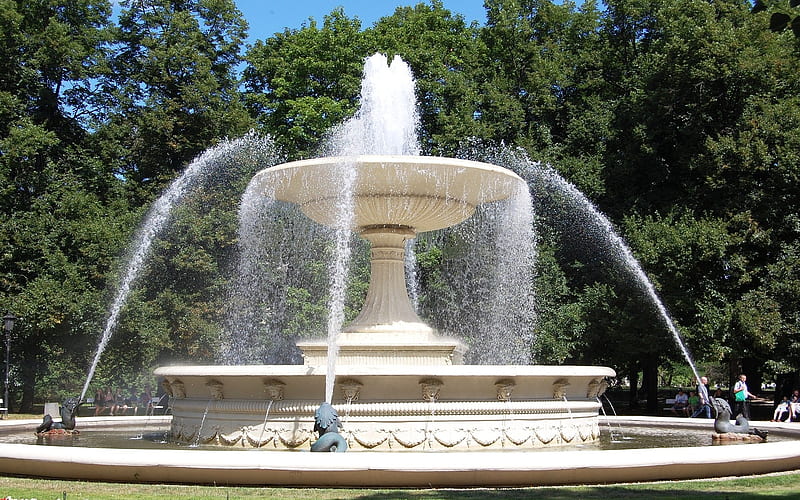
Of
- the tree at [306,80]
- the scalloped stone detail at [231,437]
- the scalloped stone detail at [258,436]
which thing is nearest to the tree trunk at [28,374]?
the tree at [306,80]

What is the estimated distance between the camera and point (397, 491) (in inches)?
295

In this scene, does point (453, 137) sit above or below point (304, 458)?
above

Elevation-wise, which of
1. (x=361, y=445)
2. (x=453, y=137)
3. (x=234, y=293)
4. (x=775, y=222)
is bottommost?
(x=361, y=445)

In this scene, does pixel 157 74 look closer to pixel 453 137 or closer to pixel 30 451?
pixel 453 137

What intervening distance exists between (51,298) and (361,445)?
17.8 meters

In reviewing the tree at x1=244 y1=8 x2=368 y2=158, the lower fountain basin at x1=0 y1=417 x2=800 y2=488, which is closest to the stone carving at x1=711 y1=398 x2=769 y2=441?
the lower fountain basin at x1=0 y1=417 x2=800 y2=488

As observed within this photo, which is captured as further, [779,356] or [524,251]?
[524,251]

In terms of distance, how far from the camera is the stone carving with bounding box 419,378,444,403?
10406 mm

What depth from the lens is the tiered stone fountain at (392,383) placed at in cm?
1040

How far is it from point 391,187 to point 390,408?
394 cm

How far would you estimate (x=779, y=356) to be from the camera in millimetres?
22953

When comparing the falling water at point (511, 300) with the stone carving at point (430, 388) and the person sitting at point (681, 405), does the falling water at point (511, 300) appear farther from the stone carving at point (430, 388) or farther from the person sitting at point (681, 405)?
the stone carving at point (430, 388)

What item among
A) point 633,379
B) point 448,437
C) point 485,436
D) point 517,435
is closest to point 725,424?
point 517,435

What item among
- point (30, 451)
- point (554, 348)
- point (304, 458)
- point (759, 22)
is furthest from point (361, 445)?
point (759, 22)
